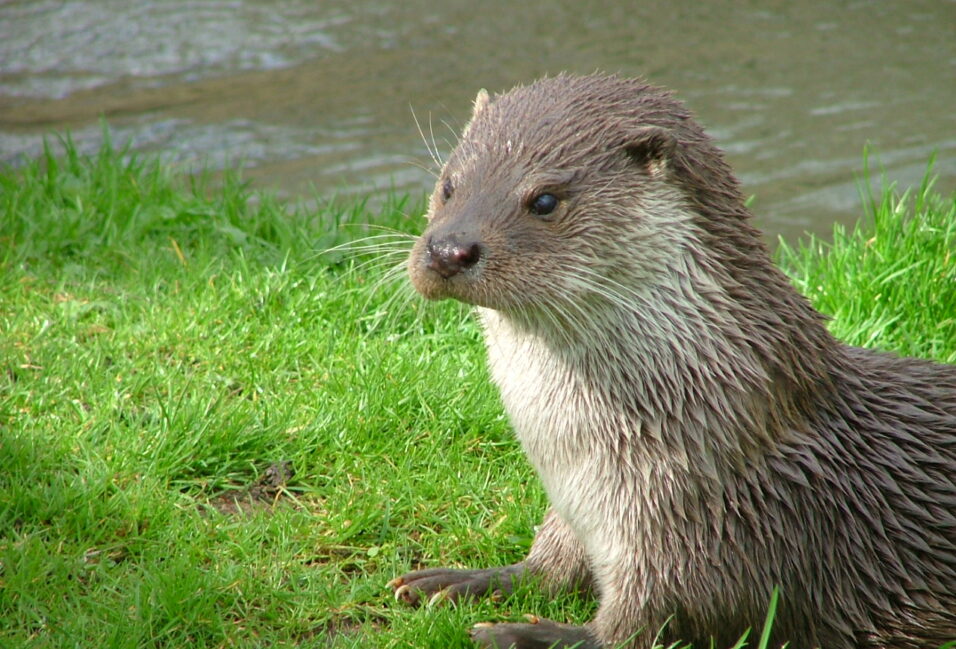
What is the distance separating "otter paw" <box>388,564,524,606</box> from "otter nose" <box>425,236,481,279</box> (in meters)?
0.85

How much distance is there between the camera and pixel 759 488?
255 centimetres

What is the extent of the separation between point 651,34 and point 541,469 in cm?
532

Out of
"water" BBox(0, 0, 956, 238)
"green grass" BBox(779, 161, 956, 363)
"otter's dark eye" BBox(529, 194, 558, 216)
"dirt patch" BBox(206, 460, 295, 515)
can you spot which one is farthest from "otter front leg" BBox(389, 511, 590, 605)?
"water" BBox(0, 0, 956, 238)

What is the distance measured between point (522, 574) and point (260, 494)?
0.80 meters

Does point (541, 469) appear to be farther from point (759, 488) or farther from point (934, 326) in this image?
point (934, 326)

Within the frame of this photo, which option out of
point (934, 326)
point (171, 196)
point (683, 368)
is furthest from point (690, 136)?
point (171, 196)

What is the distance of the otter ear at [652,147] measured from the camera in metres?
2.48

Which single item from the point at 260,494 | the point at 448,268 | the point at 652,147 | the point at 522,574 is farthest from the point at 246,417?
the point at 652,147

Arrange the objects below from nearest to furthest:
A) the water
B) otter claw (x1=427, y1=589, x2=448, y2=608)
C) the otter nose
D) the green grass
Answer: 1. the otter nose
2. otter claw (x1=427, y1=589, x2=448, y2=608)
3. the green grass
4. the water

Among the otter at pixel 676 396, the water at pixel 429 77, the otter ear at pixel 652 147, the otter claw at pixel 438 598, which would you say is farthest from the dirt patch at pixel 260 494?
the water at pixel 429 77

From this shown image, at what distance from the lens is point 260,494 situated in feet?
10.8

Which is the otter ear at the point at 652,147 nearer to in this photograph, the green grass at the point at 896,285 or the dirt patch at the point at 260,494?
the dirt patch at the point at 260,494

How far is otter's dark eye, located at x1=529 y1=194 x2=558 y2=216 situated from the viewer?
8.21 ft

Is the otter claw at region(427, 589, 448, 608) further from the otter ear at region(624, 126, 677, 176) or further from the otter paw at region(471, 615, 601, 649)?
the otter ear at region(624, 126, 677, 176)
